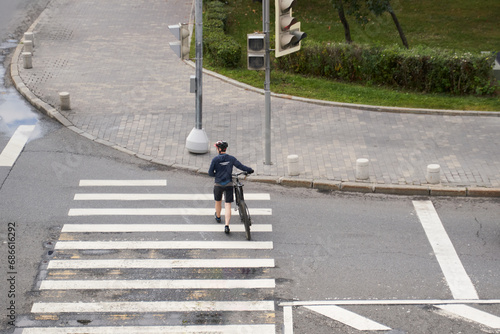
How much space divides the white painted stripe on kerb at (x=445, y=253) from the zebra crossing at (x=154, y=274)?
2739 millimetres

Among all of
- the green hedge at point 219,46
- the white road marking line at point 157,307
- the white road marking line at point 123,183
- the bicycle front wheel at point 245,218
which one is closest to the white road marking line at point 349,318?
the white road marking line at point 157,307

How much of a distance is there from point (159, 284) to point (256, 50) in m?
5.36

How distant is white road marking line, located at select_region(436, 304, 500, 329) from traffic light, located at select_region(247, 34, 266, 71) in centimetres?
606

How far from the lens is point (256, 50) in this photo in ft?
44.1

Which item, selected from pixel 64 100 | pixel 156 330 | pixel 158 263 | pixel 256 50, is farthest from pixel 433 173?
pixel 64 100

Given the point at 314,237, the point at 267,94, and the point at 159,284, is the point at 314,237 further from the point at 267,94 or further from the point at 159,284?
the point at 267,94

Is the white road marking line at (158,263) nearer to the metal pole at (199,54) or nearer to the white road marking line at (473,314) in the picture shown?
the white road marking line at (473,314)

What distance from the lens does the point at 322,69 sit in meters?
20.2

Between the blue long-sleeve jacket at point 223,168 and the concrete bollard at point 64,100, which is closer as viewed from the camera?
the blue long-sleeve jacket at point 223,168

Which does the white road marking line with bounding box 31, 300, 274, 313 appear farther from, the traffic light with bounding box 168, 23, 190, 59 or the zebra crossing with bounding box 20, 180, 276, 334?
the traffic light with bounding box 168, 23, 190, 59

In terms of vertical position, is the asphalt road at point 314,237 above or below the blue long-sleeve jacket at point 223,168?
below

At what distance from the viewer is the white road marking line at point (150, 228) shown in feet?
38.9

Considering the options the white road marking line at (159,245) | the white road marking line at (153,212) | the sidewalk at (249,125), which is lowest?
the sidewalk at (249,125)

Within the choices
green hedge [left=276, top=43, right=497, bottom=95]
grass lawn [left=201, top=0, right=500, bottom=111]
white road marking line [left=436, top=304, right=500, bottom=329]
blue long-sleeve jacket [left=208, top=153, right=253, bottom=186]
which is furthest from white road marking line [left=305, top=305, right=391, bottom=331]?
green hedge [left=276, top=43, right=497, bottom=95]
